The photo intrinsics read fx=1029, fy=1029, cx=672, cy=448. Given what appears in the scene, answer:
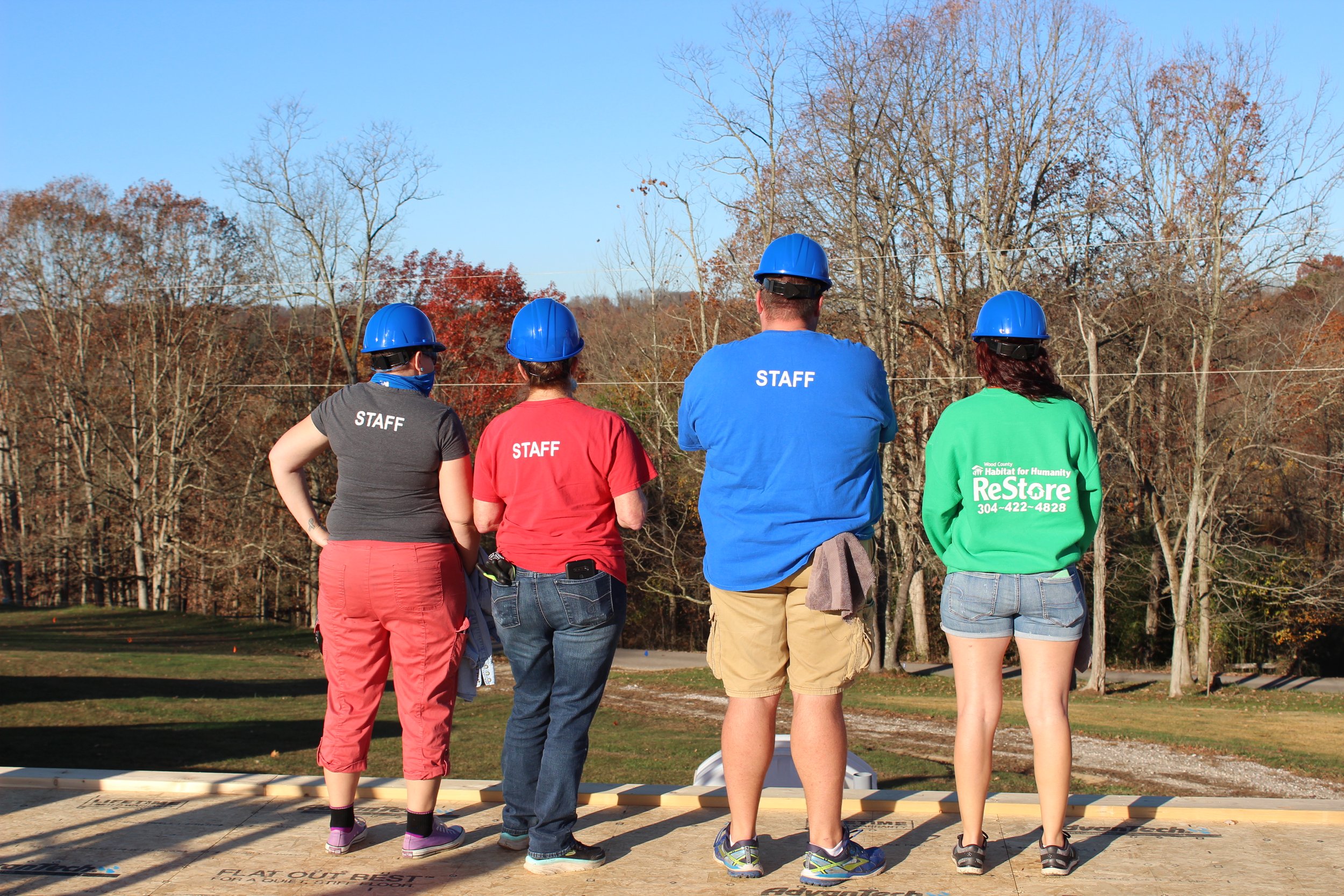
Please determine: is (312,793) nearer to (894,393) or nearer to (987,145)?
(894,393)

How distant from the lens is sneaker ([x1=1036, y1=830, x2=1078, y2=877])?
10.0 ft

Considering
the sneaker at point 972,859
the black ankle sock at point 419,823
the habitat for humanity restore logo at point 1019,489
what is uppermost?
the habitat for humanity restore logo at point 1019,489

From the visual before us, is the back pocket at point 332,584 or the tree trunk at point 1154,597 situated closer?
the back pocket at point 332,584

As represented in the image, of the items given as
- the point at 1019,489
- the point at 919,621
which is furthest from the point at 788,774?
the point at 919,621

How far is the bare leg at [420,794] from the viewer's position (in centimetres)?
332

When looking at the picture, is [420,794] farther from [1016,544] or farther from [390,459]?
[1016,544]

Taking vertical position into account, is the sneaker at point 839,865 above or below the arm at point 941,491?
below

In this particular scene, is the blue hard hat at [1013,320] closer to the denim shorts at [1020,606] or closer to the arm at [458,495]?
the denim shorts at [1020,606]

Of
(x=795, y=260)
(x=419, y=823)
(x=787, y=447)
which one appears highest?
(x=795, y=260)

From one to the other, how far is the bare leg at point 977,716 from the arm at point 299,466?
2101 millimetres

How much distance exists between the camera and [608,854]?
11.0ft

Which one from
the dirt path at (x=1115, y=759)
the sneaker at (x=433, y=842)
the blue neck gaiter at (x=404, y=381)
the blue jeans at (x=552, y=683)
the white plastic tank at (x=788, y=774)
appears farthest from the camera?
the dirt path at (x=1115, y=759)

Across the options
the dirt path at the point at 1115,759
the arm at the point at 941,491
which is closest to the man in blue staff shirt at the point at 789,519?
the arm at the point at 941,491

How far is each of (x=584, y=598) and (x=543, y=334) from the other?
2.78ft
